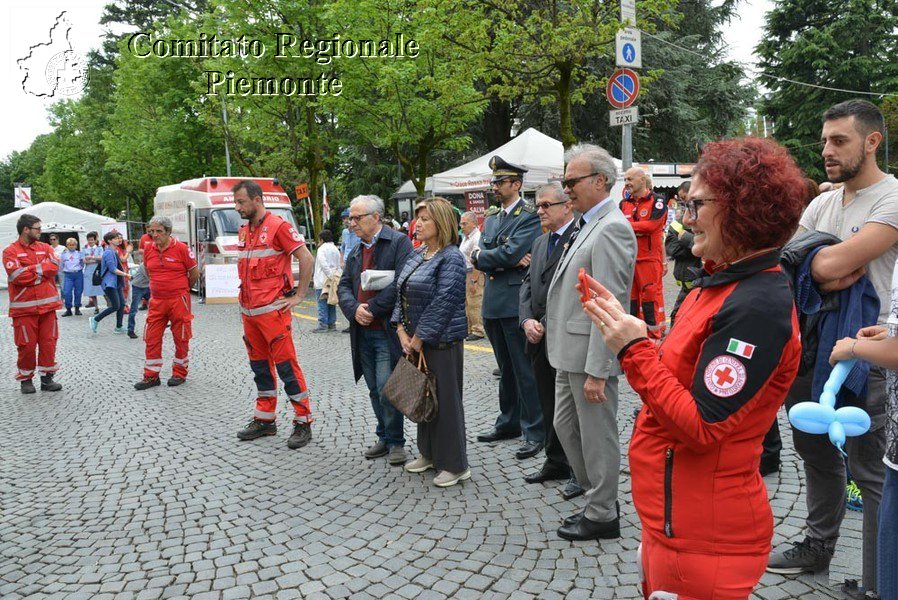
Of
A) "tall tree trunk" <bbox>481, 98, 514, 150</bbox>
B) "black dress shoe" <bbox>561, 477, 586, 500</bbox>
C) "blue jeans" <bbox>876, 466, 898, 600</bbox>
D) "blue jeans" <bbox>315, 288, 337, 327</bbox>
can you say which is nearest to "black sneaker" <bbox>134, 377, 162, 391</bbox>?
"blue jeans" <bbox>315, 288, 337, 327</bbox>

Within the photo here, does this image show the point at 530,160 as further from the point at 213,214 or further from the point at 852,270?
the point at 852,270

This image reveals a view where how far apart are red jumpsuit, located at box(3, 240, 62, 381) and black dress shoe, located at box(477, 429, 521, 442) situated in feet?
19.8

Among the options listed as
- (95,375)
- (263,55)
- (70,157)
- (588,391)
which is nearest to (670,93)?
(263,55)

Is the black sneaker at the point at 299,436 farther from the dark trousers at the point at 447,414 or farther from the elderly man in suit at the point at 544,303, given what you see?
the elderly man in suit at the point at 544,303

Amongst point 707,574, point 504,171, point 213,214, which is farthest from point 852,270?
point 213,214

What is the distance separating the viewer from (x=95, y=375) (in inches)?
364

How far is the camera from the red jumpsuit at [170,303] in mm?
8499

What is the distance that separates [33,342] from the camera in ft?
27.8

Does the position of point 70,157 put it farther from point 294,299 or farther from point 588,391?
point 588,391

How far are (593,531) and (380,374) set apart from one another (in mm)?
2150

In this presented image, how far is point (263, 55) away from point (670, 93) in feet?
47.4

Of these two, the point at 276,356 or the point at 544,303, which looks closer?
the point at 544,303

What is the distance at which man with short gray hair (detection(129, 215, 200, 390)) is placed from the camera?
331 inches

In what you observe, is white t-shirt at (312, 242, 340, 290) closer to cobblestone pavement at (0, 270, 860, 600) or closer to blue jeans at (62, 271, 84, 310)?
cobblestone pavement at (0, 270, 860, 600)
